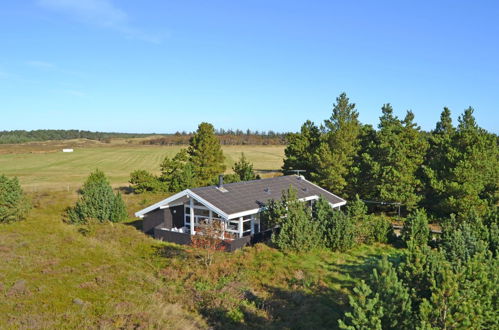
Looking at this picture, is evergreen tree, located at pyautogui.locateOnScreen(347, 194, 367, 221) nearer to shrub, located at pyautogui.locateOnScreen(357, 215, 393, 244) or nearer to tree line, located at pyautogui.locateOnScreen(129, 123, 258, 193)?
shrub, located at pyautogui.locateOnScreen(357, 215, 393, 244)

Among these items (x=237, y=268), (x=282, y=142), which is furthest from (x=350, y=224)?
(x=282, y=142)

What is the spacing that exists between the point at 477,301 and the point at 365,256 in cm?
1344

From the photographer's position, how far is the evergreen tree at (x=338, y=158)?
127ft

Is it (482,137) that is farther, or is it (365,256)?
(482,137)

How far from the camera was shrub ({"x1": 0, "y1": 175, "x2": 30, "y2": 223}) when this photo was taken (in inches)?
1252

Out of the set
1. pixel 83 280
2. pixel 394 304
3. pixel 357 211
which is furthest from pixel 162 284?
pixel 357 211

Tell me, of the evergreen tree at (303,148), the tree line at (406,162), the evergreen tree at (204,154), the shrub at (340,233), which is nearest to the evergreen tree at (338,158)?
the tree line at (406,162)

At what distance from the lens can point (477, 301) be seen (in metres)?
10.6

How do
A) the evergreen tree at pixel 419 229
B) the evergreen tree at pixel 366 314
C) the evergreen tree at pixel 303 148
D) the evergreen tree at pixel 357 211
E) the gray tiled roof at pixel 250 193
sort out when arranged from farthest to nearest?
the evergreen tree at pixel 303 148 → the evergreen tree at pixel 357 211 → the gray tiled roof at pixel 250 193 → the evergreen tree at pixel 419 229 → the evergreen tree at pixel 366 314

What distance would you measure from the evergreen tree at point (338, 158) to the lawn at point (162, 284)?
13005mm

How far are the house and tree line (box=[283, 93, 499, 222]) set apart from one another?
8127 millimetres

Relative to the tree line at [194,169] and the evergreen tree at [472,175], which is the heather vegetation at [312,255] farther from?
the tree line at [194,169]

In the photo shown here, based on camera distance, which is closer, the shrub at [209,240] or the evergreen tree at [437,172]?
the shrub at [209,240]

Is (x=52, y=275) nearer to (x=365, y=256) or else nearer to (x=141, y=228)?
(x=141, y=228)
